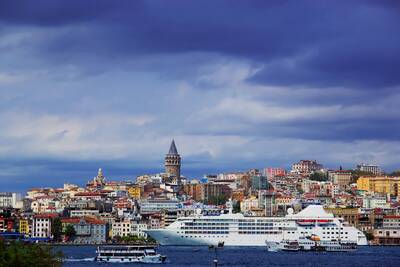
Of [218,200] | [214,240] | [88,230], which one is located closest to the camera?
[214,240]

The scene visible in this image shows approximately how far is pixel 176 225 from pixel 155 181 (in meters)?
89.7

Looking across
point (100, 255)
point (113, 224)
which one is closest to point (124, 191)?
point (113, 224)

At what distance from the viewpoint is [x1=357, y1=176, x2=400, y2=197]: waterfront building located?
586 feet

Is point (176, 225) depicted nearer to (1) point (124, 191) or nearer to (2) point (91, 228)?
(2) point (91, 228)

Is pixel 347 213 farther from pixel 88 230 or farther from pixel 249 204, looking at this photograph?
pixel 88 230

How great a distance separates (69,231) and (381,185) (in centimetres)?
7188

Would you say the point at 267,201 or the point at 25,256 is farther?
the point at 267,201

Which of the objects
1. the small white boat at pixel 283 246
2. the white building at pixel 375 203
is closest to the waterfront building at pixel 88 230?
the small white boat at pixel 283 246

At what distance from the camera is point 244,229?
10650 centimetres

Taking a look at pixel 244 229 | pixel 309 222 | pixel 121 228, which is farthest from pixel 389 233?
pixel 121 228

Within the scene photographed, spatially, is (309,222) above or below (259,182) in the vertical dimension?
below

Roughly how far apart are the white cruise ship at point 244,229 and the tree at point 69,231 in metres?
16.4

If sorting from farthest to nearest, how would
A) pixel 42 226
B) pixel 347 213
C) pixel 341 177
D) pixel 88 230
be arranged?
pixel 341 177, pixel 347 213, pixel 88 230, pixel 42 226

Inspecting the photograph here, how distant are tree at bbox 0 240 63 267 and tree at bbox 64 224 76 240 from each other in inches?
3150
